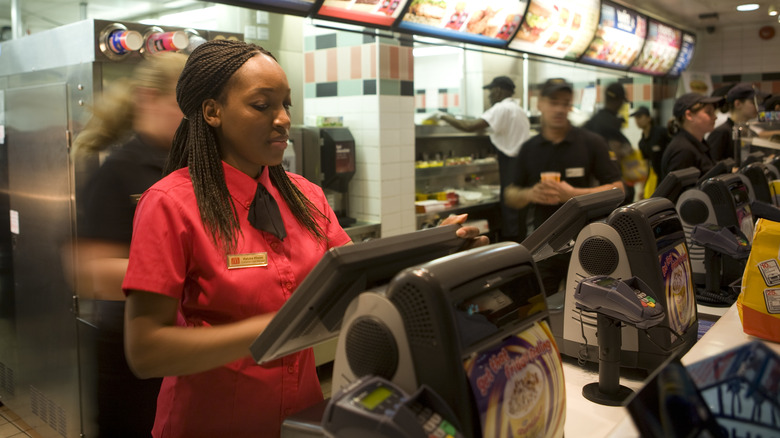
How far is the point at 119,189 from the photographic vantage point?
216 cm

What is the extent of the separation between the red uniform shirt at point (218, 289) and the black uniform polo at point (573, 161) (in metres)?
2.48

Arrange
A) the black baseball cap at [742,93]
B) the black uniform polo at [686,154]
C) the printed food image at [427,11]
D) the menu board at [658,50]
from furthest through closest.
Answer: the menu board at [658,50]
the black baseball cap at [742,93]
the printed food image at [427,11]
the black uniform polo at [686,154]

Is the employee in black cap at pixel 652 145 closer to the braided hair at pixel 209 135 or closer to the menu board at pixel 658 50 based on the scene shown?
the menu board at pixel 658 50

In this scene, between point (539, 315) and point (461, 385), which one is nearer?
point (461, 385)

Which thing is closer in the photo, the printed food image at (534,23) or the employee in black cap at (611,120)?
the employee in black cap at (611,120)

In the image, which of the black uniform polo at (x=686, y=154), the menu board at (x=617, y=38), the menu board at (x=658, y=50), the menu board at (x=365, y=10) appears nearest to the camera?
the menu board at (x=365, y=10)

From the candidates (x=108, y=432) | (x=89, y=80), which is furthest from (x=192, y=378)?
(x=89, y=80)

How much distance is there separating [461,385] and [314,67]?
4245 millimetres

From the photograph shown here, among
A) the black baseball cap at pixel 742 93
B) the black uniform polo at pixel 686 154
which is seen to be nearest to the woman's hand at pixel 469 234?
the black uniform polo at pixel 686 154

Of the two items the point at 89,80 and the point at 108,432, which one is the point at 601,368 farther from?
the point at 89,80

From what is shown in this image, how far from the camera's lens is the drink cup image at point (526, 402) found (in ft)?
3.38

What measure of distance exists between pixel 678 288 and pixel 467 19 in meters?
3.47

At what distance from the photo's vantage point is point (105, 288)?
6.71 ft

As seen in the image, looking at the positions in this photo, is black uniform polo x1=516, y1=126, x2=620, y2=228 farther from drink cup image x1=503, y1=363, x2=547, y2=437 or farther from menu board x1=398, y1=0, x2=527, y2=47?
drink cup image x1=503, y1=363, x2=547, y2=437
